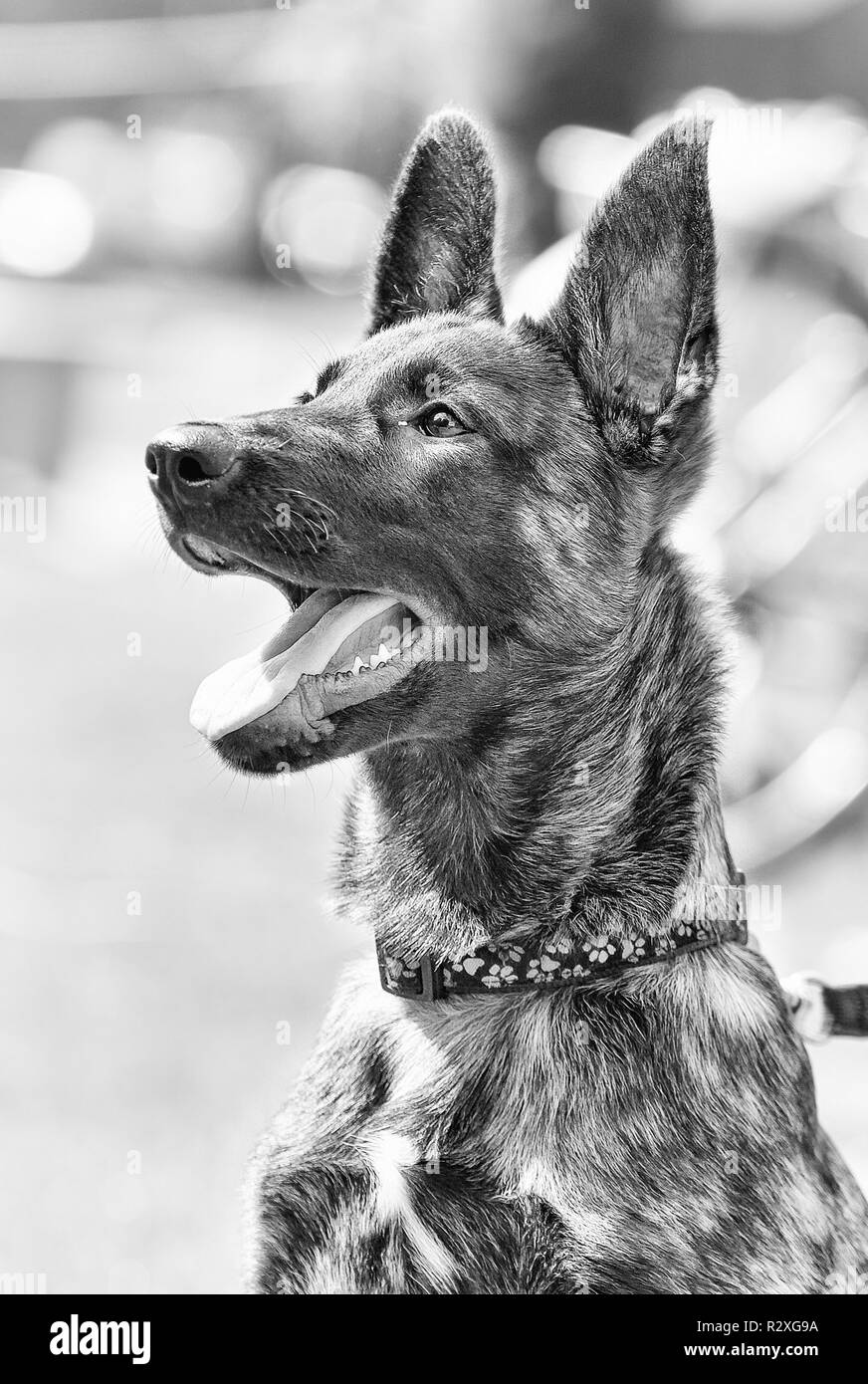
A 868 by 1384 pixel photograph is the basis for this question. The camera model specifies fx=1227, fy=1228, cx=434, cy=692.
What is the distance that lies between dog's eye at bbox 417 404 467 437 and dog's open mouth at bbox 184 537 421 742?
27 cm

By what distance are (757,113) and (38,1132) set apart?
3.64 meters

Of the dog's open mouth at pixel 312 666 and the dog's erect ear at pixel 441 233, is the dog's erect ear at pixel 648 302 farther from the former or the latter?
the dog's open mouth at pixel 312 666

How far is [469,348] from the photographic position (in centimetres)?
191

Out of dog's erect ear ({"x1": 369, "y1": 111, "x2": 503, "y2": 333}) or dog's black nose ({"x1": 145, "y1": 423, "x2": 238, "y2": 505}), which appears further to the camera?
dog's erect ear ({"x1": 369, "y1": 111, "x2": 503, "y2": 333})

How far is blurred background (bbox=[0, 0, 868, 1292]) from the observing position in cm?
350

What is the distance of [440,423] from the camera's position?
1.86m

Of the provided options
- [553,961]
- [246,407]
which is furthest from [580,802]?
[246,407]

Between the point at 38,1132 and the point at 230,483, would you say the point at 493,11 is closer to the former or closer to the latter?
the point at 230,483

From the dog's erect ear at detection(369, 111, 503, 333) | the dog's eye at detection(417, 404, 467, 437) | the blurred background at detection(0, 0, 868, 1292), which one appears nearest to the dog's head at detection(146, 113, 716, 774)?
the dog's eye at detection(417, 404, 467, 437)

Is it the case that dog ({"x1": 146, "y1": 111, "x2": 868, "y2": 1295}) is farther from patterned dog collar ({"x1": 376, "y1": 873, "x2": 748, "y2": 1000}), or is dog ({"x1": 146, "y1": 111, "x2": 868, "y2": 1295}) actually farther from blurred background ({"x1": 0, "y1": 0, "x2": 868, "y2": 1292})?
blurred background ({"x1": 0, "y1": 0, "x2": 868, "y2": 1292})

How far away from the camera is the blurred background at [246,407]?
11.5 ft

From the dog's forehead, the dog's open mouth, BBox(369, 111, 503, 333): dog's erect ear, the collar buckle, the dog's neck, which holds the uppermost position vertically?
BBox(369, 111, 503, 333): dog's erect ear

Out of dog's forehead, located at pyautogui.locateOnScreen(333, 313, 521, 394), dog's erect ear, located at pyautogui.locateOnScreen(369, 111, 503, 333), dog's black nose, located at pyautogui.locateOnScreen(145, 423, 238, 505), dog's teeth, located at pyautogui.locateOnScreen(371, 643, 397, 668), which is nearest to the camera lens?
dog's black nose, located at pyautogui.locateOnScreen(145, 423, 238, 505)
